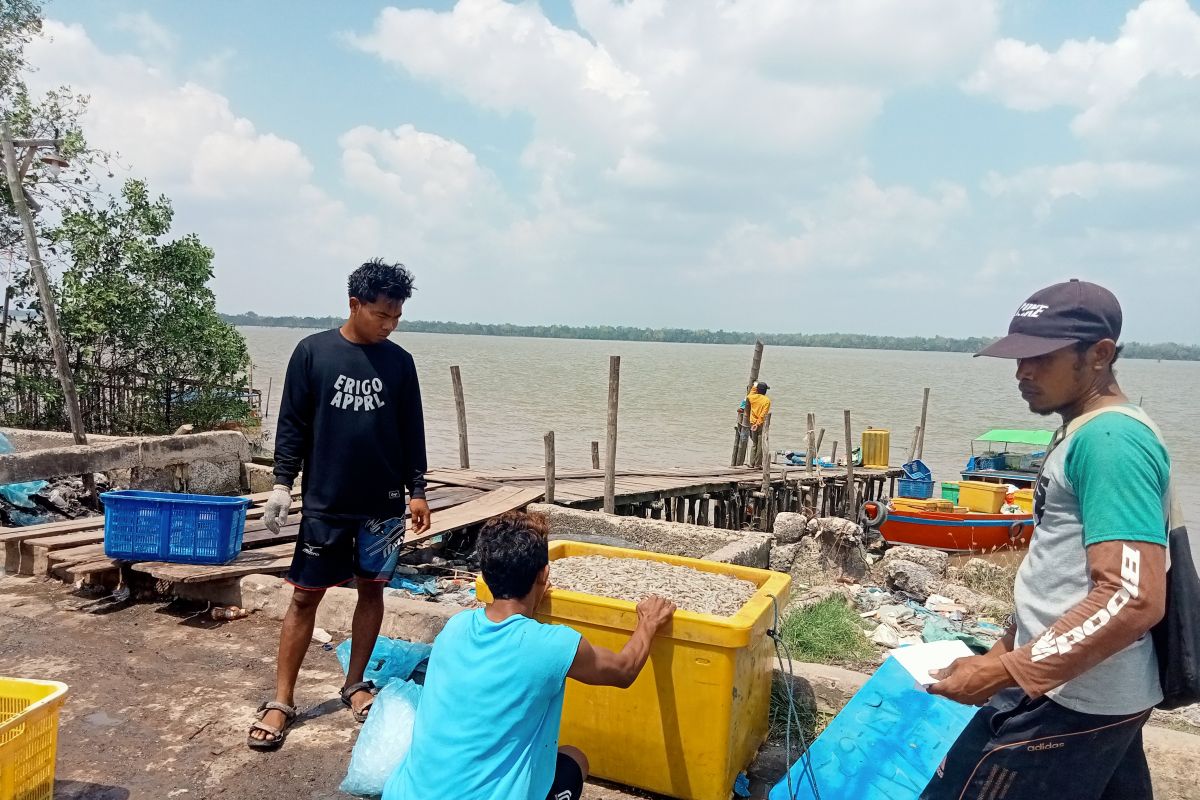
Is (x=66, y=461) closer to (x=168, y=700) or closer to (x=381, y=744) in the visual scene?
(x=168, y=700)

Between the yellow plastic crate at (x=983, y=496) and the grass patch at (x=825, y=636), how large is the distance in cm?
1026

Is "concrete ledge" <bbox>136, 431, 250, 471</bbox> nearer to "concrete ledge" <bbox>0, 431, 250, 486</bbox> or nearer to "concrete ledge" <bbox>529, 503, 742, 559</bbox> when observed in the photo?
"concrete ledge" <bbox>0, 431, 250, 486</bbox>

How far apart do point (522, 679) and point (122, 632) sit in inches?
142

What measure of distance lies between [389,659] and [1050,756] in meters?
3.09

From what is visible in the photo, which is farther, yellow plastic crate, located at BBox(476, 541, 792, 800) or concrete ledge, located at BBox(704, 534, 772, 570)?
concrete ledge, located at BBox(704, 534, 772, 570)

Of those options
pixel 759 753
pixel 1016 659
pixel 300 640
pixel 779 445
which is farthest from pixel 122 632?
pixel 779 445

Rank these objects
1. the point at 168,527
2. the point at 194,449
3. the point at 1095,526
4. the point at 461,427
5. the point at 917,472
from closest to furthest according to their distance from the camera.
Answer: the point at 1095,526 < the point at 168,527 < the point at 194,449 < the point at 461,427 < the point at 917,472

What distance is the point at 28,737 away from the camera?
245cm

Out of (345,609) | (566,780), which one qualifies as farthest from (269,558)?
(566,780)

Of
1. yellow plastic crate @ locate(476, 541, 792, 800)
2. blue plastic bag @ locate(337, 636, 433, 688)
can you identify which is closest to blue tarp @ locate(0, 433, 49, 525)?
blue plastic bag @ locate(337, 636, 433, 688)

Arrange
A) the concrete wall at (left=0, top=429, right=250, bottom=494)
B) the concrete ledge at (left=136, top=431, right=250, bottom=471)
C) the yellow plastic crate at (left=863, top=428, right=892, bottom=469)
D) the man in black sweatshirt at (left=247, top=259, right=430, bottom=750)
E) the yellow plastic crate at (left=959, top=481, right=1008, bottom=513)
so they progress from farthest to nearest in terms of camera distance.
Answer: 1. the yellow plastic crate at (left=863, top=428, right=892, bottom=469)
2. the yellow plastic crate at (left=959, top=481, right=1008, bottom=513)
3. the concrete ledge at (left=136, top=431, right=250, bottom=471)
4. the concrete wall at (left=0, top=429, right=250, bottom=494)
5. the man in black sweatshirt at (left=247, top=259, right=430, bottom=750)

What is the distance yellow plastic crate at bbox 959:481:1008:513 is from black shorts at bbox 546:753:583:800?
14.6 m

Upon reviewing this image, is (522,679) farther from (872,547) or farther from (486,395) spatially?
(486,395)

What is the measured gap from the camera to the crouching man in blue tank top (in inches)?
86.6
